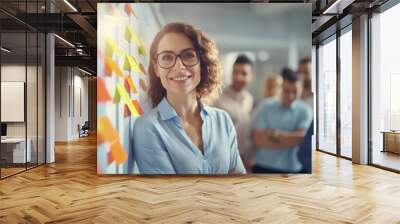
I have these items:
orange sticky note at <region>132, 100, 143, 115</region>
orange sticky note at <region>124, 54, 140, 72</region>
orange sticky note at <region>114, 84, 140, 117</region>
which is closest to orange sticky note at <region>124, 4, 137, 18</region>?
orange sticky note at <region>124, 54, 140, 72</region>

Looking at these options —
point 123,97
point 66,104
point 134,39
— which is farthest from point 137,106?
point 66,104

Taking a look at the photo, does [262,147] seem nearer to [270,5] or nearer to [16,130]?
[270,5]

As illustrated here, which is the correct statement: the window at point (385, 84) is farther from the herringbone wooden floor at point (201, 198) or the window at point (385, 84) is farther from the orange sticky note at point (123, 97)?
the orange sticky note at point (123, 97)

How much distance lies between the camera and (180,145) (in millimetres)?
6191

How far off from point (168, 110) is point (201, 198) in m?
1.89

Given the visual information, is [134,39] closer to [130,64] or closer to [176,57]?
[130,64]

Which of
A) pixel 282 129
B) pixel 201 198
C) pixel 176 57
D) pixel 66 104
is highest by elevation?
pixel 176 57

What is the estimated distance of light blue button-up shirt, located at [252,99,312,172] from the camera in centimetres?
621

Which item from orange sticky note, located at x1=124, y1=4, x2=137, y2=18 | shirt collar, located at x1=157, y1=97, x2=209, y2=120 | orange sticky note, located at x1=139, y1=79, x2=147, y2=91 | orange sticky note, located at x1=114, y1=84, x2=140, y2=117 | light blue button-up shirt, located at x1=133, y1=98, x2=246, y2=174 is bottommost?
light blue button-up shirt, located at x1=133, y1=98, x2=246, y2=174

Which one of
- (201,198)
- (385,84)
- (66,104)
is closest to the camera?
(201,198)

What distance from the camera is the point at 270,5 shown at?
20.7 feet

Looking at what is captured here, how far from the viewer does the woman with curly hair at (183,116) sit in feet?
20.3

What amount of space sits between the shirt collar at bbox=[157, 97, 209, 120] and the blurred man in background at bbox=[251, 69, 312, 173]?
832 millimetres

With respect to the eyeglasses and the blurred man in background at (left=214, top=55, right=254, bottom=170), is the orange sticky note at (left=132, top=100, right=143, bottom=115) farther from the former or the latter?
the blurred man in background at (left=214, top=55, right=254, bottom=170)
